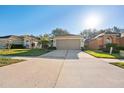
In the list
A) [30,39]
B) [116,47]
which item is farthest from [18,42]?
[116,47]

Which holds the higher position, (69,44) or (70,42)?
(70,42)

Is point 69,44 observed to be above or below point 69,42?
below

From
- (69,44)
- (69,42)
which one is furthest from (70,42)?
(69,44)

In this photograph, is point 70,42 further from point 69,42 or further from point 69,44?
point 69,44
